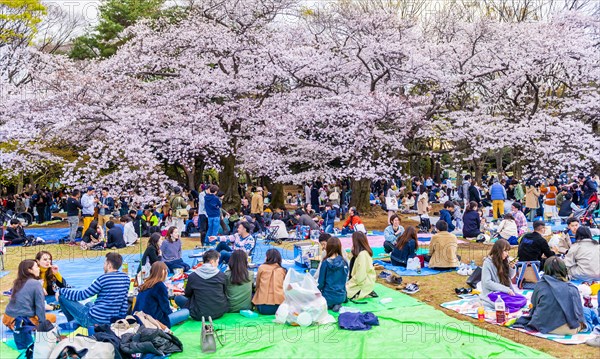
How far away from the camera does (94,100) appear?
1805 cm

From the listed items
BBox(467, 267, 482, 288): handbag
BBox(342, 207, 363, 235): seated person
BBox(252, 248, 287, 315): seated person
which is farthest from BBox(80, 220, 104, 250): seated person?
BBox(467, 267, 482, 288): handbag

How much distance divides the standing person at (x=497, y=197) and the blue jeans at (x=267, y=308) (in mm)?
11804

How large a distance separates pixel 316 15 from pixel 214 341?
59.0 ft

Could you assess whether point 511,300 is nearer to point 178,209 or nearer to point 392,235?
point 392,235

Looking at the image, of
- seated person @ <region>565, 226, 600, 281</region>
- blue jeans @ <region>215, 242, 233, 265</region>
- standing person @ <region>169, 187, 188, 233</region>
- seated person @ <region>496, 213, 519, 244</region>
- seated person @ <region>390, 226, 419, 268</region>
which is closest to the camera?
seated person @ <region>565, 226, 600, 281</region>

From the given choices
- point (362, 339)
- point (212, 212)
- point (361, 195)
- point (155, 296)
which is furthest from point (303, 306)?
point (361, 195)

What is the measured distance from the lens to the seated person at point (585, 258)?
8.47 m

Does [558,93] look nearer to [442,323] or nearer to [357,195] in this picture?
[357,195]

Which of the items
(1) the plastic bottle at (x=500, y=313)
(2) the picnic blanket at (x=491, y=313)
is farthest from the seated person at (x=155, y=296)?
(1) the plastic bottle at (x=500, y=313)

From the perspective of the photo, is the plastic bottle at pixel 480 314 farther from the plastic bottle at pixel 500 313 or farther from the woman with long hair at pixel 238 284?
the woman with long hair at pixel 238 284

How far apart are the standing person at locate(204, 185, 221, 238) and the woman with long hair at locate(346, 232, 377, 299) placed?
5.88 m

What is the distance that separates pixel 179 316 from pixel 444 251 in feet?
17.3

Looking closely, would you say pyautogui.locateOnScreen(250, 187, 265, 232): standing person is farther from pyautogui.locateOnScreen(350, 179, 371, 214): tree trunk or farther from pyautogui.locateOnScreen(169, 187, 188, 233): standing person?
pyautogui.locateOnScreen(350, 179, 371, 214): tree trunk

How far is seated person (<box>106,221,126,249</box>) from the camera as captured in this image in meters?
13.6
